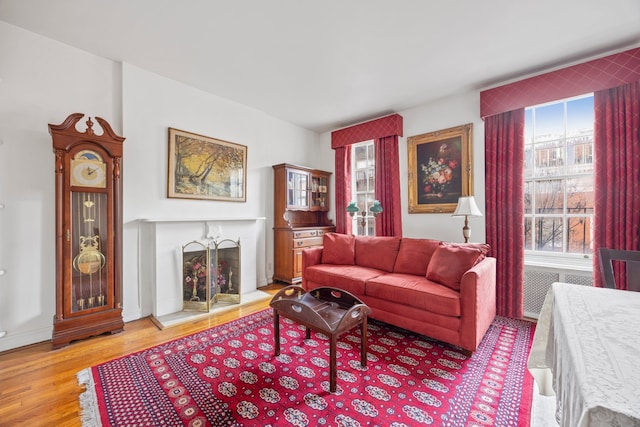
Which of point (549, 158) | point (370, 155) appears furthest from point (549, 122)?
point (370, 155)

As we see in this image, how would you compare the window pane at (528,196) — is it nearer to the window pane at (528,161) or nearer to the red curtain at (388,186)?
the window pane at (528,161)

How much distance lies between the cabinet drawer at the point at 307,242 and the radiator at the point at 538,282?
2.81 metres

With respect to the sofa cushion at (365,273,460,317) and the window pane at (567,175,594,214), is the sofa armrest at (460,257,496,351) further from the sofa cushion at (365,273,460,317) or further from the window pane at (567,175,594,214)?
the window pane at (567,175,594,214)

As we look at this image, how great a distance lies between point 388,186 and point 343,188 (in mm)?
855

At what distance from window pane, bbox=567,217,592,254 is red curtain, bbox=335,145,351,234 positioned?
284 centimetres

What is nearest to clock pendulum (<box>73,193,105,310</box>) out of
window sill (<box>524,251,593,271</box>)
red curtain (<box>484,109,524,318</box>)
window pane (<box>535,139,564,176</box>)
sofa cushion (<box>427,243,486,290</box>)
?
sofa cushion (<box>427,243,486,290</box>)

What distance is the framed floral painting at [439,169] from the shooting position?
3.39 meters

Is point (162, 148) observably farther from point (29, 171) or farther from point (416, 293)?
point (416, 293)

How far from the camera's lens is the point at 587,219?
2756 mm

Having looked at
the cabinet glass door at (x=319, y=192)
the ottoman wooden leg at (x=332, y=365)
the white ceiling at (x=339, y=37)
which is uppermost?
the white ceiling at (x=339, y=37)

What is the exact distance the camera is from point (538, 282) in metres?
2.88

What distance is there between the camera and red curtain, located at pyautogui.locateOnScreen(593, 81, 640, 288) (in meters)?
2.38

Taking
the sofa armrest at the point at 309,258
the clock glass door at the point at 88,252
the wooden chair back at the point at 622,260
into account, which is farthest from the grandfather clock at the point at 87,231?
the wooden chair back at the point at 622,260

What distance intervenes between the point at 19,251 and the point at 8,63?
5.32 feet
